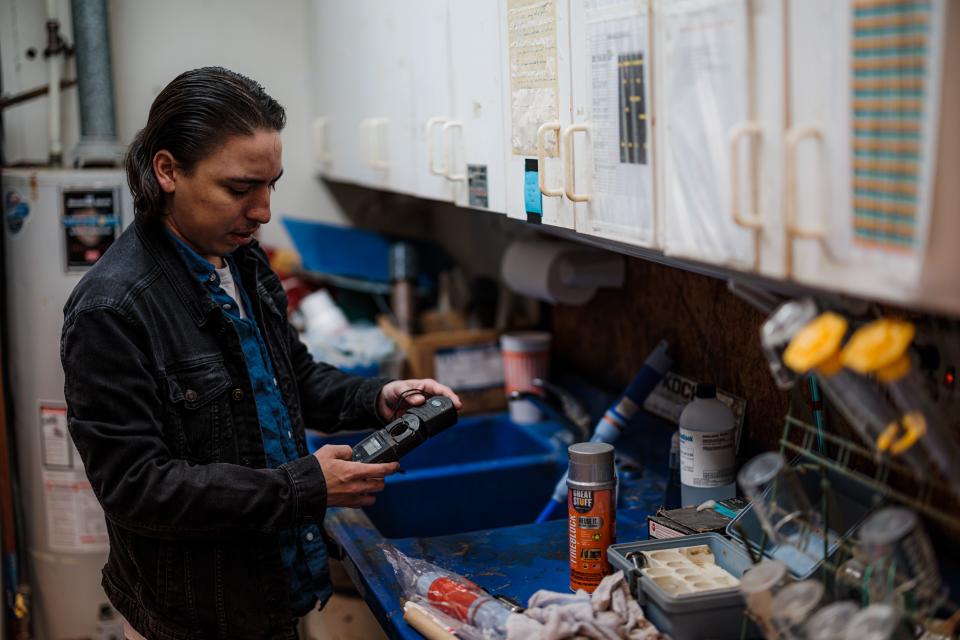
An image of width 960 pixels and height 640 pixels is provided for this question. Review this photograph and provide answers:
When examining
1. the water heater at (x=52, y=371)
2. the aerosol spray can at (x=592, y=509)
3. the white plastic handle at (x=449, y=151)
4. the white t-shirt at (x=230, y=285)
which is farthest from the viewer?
the water heater at (x=52, y=371)

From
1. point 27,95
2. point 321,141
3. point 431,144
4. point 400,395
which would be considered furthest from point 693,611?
point 27,95

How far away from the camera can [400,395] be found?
175 centimetres

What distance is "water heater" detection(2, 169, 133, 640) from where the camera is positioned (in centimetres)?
254

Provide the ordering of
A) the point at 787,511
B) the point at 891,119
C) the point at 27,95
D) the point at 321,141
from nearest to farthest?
the point at 891,119 < the point at 787,511 < the point at 27,95 < the point at 321,141

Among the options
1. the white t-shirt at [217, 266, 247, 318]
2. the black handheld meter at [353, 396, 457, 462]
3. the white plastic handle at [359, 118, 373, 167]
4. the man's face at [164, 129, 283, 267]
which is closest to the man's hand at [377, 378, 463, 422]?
the black handheld meter at [353, 396, 457, 462]

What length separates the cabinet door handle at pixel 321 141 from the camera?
3008 millimetres

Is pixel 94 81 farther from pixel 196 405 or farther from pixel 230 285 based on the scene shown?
pixel 196 405

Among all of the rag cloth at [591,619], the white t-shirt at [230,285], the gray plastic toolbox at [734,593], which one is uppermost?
the white t-shirt at [230,285]

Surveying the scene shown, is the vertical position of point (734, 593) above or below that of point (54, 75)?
below

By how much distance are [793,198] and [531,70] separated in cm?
65

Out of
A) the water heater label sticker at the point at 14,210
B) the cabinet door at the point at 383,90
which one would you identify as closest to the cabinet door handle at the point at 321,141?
the cabinet door at the point at 383,90

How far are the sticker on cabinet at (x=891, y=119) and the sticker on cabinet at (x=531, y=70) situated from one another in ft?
2.04

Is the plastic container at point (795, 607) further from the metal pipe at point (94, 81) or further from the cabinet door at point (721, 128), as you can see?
the metal pipe at point (94, 81)

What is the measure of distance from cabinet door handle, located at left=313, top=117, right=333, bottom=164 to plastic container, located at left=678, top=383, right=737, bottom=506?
167 cm
